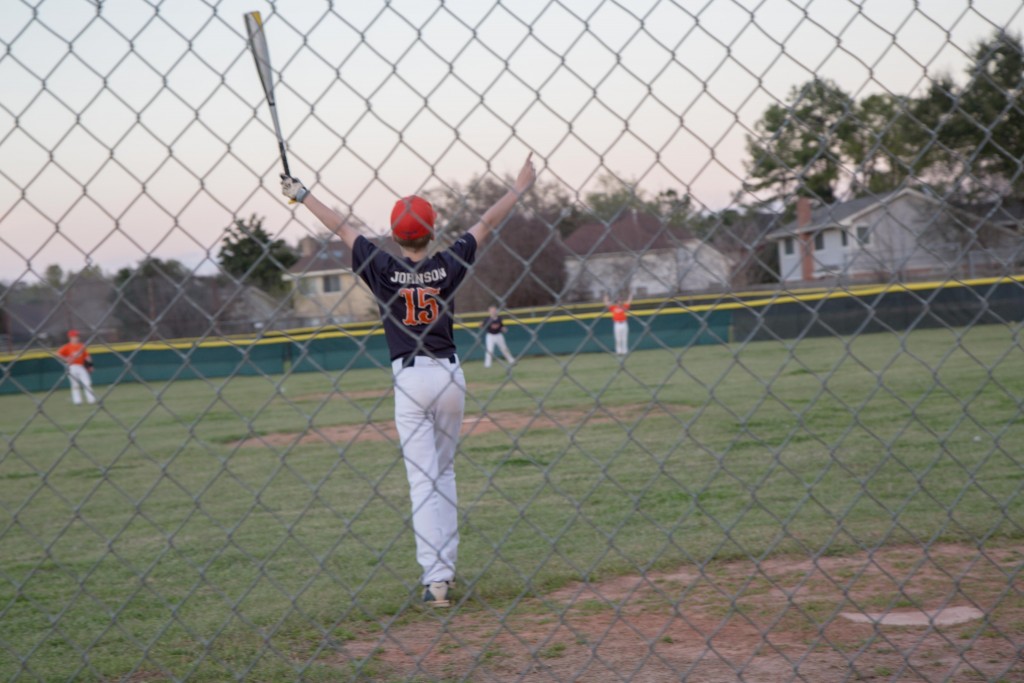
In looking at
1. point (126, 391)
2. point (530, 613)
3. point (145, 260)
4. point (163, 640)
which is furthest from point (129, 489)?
point (126, 391)

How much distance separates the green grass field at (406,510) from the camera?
321cm

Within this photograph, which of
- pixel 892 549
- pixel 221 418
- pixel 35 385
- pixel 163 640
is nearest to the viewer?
pixel 163 640

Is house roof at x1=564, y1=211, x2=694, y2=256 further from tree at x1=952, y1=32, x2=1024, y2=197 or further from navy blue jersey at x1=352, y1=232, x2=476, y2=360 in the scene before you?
tree at x1=952, y1=32, x2=1024, y2=197

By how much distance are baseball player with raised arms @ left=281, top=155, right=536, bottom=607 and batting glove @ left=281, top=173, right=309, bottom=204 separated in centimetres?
9

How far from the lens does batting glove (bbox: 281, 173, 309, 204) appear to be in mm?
2379

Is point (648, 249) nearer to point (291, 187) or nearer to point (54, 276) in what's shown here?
point (291, 187)

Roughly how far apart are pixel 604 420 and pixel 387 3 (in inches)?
401

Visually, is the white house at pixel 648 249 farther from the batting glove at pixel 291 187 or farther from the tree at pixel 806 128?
the batting glove at pixel 291 187

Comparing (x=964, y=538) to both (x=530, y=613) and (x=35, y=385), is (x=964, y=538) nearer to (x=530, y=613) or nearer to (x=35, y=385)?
(x=530, y=613)

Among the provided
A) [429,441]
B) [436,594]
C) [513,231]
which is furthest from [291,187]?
[513,231]

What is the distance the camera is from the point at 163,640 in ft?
13.9

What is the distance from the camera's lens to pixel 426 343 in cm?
416

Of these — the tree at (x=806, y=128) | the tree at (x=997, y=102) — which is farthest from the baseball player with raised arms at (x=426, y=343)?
the tree at (x=997, y=102)

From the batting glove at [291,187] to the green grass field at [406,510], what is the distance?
0.53 meters
